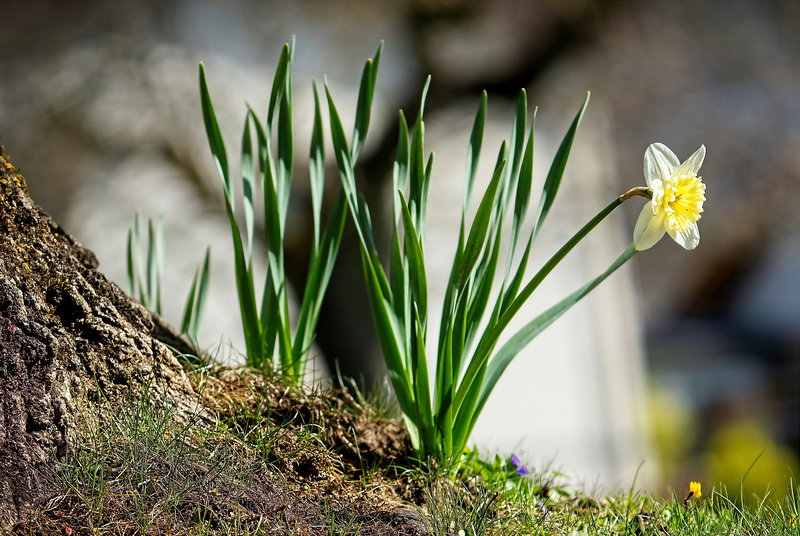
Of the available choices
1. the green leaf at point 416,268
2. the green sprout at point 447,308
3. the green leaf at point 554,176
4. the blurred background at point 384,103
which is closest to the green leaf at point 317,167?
the green sprout at point 447,308

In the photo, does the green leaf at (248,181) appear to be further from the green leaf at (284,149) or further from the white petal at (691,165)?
the white petal at (691,165)

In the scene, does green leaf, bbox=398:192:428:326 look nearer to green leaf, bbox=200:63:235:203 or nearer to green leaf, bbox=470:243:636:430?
green leaf, bbox=470:243:636:430

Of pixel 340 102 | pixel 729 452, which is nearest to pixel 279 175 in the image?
pixel 340 102

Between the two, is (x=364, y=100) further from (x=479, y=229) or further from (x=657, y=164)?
(x=657, y=164)

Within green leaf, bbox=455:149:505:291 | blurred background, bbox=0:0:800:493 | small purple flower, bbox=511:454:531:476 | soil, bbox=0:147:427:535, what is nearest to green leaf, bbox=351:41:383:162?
green leaf, bbox=455:149:505:291

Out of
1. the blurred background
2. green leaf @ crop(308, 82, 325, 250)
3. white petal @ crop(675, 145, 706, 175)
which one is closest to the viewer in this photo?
white petal @ crop(675, 145, 706, 175)

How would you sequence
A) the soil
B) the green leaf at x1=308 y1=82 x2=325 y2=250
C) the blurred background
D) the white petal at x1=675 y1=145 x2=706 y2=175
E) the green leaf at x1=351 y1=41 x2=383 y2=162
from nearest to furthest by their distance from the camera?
the soil < the white petal at x1=675 y1=145 x2=706 y2=175 < the green leaf at x1=351 y1=41 x2=383 y2=162 < the green leaf at x1=308 y1=82 x2=325 y2=250 < the blurred background

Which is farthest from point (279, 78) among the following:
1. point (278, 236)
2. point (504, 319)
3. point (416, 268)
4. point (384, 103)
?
point (384, 103)
